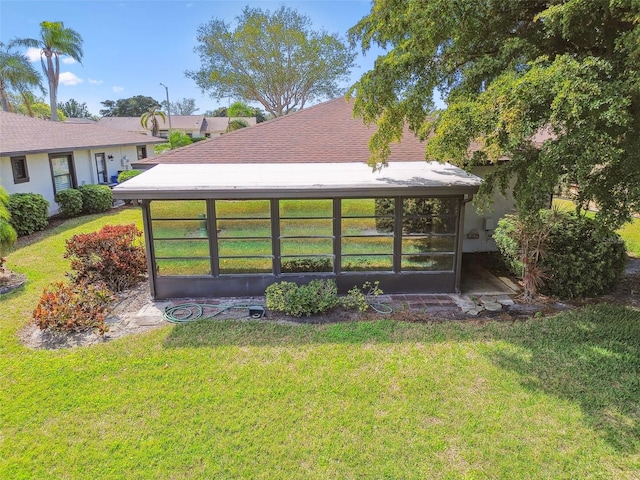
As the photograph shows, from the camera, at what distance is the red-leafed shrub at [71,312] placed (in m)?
7.75

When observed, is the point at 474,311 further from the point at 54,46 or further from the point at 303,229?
the point at 54,46

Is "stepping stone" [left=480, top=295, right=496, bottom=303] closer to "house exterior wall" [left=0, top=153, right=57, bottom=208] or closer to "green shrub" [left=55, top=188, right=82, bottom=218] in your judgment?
"house exterior wall" [left=0, top=153, right=57, bottom=208]

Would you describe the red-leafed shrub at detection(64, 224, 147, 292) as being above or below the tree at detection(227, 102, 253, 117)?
below

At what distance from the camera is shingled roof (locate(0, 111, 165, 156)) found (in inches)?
640

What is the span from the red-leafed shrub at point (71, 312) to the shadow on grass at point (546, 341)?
1.73 m

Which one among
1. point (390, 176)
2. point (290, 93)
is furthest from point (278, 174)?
point (290, 93)

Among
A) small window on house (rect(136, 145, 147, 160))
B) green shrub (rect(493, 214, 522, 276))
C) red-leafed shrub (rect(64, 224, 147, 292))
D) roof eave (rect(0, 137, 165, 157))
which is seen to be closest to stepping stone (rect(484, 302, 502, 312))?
green shrub (rect(493, 214, 522, 276))

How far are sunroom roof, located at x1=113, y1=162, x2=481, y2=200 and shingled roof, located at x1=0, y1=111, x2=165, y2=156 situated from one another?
9496 millimetres

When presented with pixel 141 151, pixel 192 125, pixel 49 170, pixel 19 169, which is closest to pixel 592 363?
pixel 19 169

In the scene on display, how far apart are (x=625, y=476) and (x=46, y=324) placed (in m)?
9.21

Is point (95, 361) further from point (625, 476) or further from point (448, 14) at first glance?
point (448, 14)

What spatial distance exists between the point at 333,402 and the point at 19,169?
17059mm

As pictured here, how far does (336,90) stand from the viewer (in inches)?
1449

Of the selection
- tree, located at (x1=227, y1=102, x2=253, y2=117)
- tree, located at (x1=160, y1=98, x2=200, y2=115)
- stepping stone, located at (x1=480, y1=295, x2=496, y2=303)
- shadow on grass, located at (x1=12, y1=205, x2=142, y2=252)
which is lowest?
stepping stone, located at (x1=480, y1=295, x2=496, y2=303)
